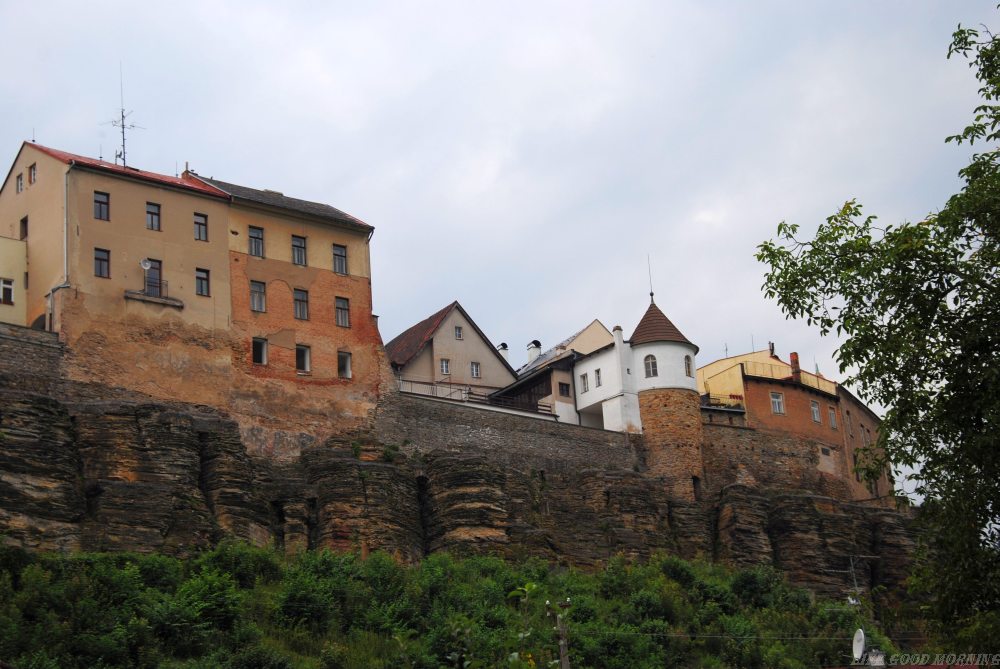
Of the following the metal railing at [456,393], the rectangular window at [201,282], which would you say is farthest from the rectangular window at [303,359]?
the metal railing at [456,393]

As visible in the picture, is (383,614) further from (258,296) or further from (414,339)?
(414,339)

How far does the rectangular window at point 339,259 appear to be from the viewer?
2522 inches

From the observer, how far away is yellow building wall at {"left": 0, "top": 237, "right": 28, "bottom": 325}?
56.4 meters

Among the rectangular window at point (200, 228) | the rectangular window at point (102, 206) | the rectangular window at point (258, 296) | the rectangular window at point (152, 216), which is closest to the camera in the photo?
the rectangular window at point (102, 206)

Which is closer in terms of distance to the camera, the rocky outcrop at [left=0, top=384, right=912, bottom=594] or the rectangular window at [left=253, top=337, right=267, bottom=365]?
the rocky outcrop at [left=0, top=384, right=912, bottom=594]

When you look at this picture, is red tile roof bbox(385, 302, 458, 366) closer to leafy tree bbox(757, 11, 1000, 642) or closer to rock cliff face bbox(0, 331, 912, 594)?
rock cliff face bbox(0, 331, 912, 594)

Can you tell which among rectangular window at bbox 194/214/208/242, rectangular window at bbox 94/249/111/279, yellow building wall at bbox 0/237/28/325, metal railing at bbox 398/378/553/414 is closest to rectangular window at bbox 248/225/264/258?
rectangular window at bbox 194/214/208/242

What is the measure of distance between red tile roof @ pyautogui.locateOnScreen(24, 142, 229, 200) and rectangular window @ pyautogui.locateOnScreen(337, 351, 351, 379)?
8737mm

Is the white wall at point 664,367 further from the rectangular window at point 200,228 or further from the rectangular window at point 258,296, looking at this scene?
the rectangular window at point 200,228

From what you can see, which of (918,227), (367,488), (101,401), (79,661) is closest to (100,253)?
(101,401)

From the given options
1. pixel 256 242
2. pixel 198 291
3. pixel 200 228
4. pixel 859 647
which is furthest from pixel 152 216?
pixel 859 647

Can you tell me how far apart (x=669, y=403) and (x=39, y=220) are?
33147 mm

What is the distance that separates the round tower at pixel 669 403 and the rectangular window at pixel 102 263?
97.1 feet

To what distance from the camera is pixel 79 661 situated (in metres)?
37.6
